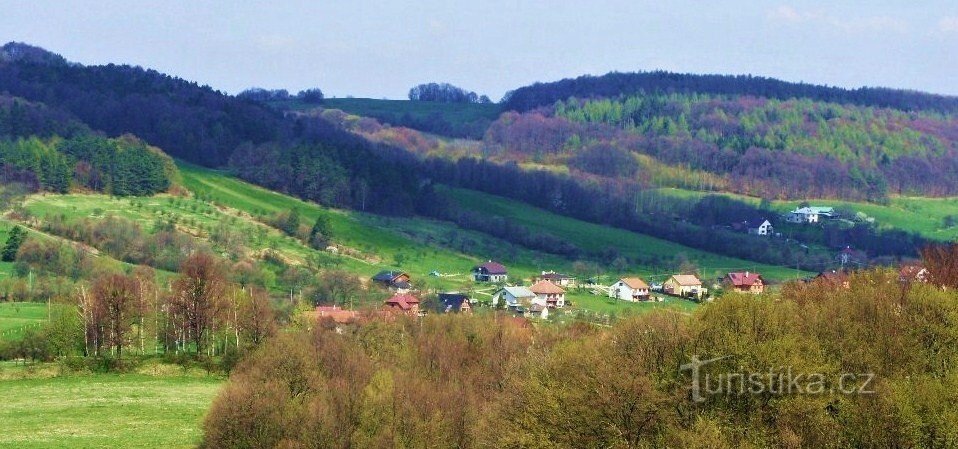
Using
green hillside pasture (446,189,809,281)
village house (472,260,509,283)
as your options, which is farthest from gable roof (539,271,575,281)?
green hillside pasture (446,189,809,281)

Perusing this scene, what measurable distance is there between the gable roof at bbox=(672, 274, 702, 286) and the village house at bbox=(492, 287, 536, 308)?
13.9 m

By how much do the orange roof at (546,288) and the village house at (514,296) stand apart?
0.42 meters

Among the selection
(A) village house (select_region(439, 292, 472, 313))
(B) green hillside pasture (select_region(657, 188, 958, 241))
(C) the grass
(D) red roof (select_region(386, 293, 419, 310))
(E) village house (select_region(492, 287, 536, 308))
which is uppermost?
(C) the grass

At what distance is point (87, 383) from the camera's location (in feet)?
205

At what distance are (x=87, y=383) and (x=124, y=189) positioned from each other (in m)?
62.8

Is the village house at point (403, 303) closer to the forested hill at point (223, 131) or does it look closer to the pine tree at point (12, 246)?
the pine tree at point (12, 246)

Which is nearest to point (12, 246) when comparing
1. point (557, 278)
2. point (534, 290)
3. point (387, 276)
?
point (387, 276)

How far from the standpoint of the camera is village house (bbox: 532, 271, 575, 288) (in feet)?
354

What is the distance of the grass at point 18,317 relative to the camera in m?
69.2

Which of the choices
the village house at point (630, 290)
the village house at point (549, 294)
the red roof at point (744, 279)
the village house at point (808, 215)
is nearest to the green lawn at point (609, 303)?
the village house at point (549, 294)

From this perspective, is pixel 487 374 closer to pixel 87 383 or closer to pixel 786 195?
pixel 87 383

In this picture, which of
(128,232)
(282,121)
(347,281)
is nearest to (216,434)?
(347,281)

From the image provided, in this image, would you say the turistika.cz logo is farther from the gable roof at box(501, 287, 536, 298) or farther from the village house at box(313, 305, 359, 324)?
the gable roof at box(501, 287, 536, 298)

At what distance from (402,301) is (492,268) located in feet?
78.1
